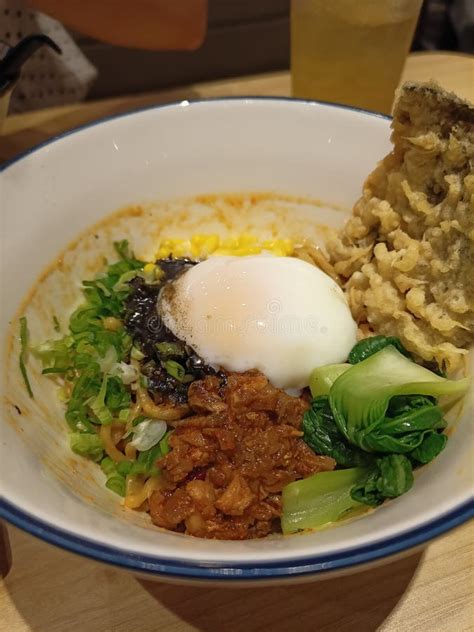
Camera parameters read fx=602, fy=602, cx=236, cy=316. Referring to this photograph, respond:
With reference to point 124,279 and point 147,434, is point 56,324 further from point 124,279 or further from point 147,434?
point 147,434

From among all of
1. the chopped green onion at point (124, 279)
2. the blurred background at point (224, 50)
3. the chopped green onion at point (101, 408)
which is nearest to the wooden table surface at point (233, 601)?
the chopped green onion at point (101, 408)

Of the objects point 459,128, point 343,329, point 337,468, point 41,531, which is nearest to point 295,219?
point 343,329

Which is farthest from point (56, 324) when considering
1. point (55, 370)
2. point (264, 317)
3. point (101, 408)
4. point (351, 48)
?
point (351, 48)

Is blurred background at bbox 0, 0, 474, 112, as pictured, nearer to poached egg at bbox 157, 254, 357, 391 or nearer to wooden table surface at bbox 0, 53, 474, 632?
poached egg at bbox 157, 254, 357, 391

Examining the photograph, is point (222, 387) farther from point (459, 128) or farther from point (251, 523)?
point (459, 128)

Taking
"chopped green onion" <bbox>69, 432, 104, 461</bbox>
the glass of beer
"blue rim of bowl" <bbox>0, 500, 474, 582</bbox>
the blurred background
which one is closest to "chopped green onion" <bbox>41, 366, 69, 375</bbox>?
"chopped green onion" <bbox>69, 432, 104, 461</bbox>
